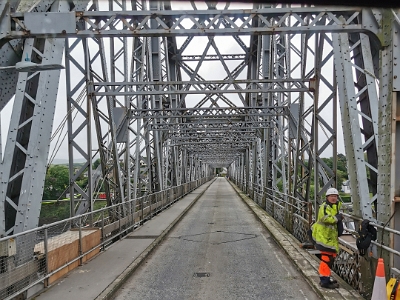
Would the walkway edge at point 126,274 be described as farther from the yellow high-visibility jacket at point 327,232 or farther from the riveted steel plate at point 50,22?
the riveted steel plate at point 50,22

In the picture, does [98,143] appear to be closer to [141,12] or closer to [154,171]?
[141,12]

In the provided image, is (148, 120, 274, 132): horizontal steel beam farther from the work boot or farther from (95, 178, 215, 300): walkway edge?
the work boot

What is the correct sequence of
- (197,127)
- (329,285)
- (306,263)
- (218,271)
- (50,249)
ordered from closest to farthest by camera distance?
(329,285)
(50,249)
(218,271)
(306,263)
(197,127)

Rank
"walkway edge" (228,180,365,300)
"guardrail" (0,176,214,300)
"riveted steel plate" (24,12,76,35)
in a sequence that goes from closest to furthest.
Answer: "guardrail" (0,176,214,300) → "walkway edge" (228,180,365,300) → "riveted steel plate" (24,12,76,35)

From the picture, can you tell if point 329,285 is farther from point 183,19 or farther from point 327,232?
point 183,19

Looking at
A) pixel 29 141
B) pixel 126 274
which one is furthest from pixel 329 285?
pixel 29 141

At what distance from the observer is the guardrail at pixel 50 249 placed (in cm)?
650

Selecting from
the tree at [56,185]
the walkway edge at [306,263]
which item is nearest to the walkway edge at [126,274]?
the walkway edge at [306,263]

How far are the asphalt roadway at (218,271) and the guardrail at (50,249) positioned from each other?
1324mm

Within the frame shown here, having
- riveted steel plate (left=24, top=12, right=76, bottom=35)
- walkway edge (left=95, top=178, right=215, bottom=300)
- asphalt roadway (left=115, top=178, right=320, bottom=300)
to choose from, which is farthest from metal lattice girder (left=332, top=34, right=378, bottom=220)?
riveted steel plate (left=24, top=12, right=76, bottom=35)

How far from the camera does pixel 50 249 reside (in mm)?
7797

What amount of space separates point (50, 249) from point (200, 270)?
321 cm

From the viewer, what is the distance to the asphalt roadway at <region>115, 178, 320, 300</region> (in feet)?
24.5

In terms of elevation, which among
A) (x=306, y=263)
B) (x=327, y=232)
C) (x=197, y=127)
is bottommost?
(x=306, y=263)
